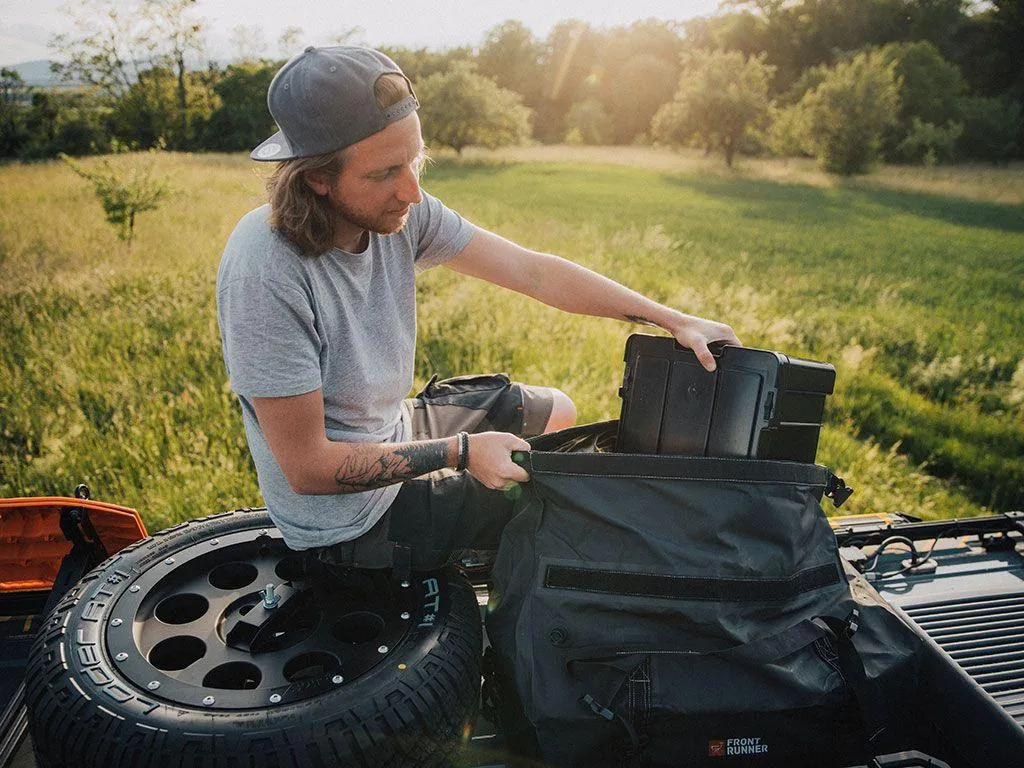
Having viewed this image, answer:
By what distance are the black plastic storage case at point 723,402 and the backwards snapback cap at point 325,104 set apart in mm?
1216

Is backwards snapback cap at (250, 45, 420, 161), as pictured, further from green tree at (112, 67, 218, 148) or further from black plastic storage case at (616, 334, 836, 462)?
green tree at (112, 67, 218, 148)

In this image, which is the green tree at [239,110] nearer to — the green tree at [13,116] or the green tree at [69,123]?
the green tree at [69,123]

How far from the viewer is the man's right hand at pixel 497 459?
206 cm

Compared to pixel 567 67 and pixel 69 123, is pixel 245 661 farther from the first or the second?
pixel 567 67

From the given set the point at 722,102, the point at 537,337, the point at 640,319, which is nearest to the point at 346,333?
the point at 640,319

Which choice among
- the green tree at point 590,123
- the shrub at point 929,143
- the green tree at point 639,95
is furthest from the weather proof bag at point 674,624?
the green tree at point 639,95

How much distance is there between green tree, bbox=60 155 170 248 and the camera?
997 cm

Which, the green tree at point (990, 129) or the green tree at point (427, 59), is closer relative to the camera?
the green tree at point (990, 129)

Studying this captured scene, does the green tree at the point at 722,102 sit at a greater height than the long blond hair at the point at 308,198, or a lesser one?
greater

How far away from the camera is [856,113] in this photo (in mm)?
33188

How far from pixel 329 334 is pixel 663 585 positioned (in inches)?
49.7

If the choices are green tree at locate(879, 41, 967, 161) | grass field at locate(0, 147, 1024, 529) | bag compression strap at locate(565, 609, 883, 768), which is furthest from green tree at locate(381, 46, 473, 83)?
bag compression strap at locate(565, 609, 883, 768)

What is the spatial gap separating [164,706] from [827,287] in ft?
34.6

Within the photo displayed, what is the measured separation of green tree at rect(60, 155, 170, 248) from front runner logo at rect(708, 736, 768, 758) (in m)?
10.6
